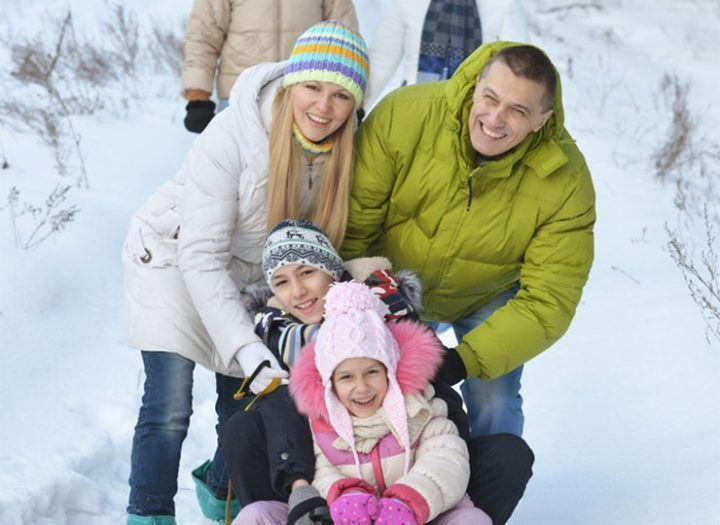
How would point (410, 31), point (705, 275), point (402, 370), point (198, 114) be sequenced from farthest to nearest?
point (705, 275)
point (410, 31)
point (198, 114)
point (402, 370)

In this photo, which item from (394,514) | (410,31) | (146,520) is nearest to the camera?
(394,514)

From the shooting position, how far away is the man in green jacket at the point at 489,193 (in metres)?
2.80

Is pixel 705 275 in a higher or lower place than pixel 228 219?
lower

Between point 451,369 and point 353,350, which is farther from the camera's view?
point 451,369

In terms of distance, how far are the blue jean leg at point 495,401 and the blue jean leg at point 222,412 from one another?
0.80 meters

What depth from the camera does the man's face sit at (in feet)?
9.03

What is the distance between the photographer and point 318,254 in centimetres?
282

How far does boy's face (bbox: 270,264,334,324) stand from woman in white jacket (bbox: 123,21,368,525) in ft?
0.47

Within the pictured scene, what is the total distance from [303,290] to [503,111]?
791 mm

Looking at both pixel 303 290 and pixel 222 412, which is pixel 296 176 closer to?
pixel 303 290

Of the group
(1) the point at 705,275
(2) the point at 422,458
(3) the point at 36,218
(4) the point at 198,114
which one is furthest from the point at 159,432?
(1) the point at 705,275

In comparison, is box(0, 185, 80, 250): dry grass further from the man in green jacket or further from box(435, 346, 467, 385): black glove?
box(435, 346, 467, 385): black glove

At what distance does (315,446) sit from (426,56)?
10.9ft

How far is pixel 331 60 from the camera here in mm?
2896
